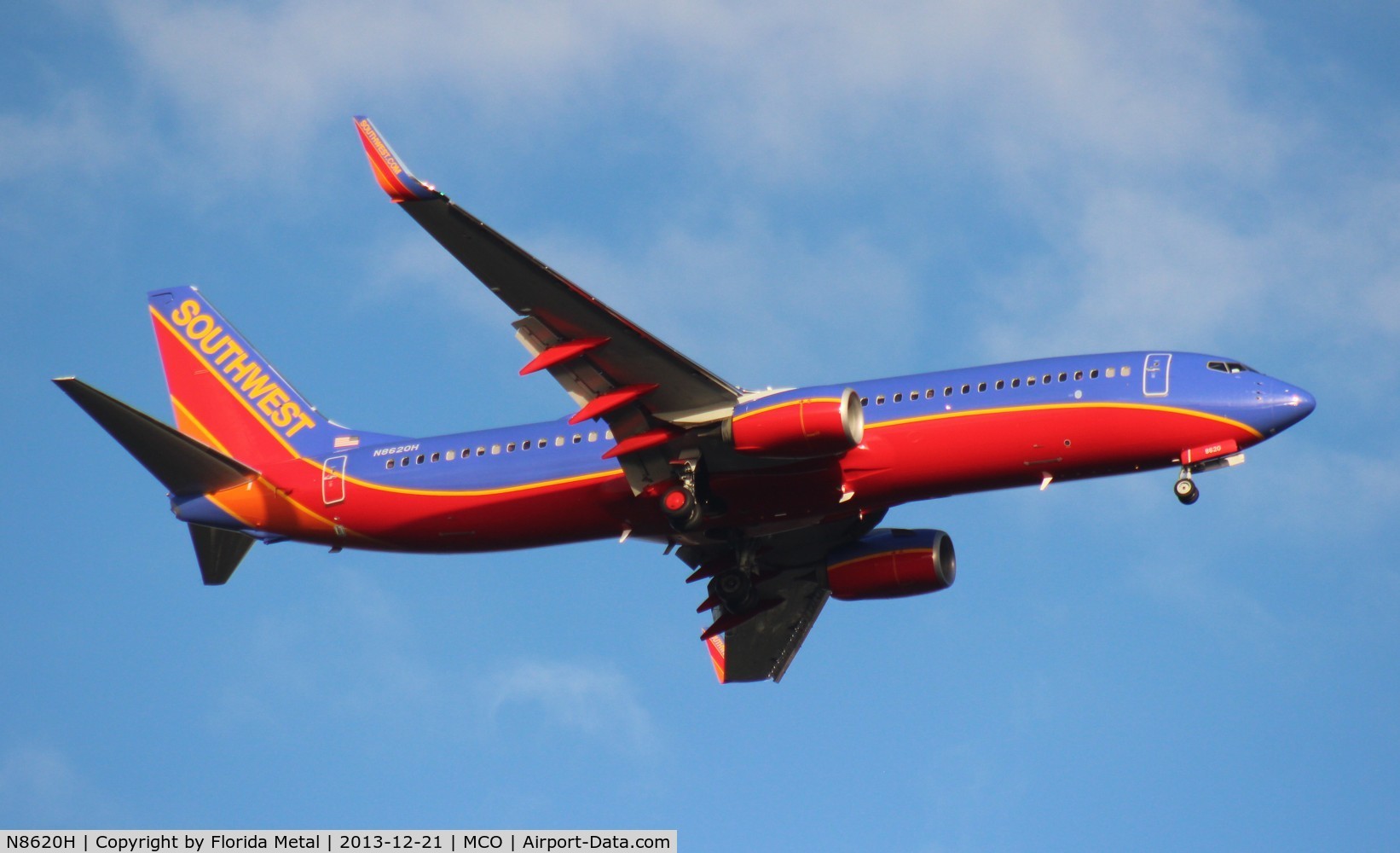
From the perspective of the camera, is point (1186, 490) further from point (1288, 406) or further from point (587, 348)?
point (587, 348)

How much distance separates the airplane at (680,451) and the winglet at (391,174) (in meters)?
0.04

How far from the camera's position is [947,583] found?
168ft

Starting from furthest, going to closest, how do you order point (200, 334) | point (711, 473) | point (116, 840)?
Answer: 1. point (200, 334)
2. point (711, 473)
3. point (116, 840)

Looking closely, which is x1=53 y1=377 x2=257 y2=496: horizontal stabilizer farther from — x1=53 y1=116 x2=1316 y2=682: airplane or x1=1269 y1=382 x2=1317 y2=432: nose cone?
x1=1269 y1=382 x2=1317 y2=432: nose cone

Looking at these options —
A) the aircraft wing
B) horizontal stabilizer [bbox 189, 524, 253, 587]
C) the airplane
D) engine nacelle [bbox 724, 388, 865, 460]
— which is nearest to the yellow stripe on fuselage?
the airplane

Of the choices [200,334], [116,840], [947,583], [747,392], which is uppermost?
[200,334]

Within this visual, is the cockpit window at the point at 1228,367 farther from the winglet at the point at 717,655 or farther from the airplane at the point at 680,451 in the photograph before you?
the winglet at the point at 717,655

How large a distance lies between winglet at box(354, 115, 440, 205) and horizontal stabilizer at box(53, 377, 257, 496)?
10.6 metres

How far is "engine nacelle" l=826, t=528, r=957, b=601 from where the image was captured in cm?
5053

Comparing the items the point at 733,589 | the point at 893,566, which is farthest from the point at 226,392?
the point at 893,566

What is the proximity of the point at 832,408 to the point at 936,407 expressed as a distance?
3363 millimetres

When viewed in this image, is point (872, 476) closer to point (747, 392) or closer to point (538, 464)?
point (747, 392)

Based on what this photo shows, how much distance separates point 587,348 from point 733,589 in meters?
10.4

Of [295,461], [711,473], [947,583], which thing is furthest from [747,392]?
[295,461]
